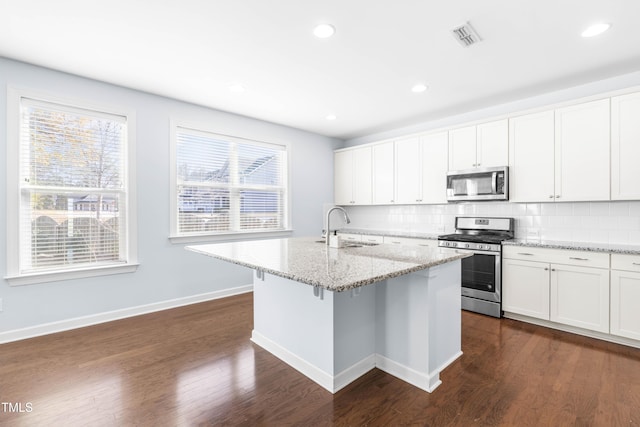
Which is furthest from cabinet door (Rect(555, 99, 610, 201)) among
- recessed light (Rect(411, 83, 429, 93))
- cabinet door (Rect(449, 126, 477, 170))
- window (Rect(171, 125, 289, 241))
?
window (Rect(171, 125, 289, 241))

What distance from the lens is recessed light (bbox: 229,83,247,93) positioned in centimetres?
328

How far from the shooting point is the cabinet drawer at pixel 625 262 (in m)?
2.61

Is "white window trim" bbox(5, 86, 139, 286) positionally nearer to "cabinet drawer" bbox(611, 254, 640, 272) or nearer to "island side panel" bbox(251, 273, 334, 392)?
"island side panel" bbox(251, 273, 334, 392)

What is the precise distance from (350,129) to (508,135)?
2.34 meters

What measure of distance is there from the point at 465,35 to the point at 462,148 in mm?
1890

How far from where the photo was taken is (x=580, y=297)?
114 inches

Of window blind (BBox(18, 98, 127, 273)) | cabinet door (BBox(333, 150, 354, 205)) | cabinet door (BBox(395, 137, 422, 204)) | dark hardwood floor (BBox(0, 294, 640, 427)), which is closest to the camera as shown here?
dark hardwood floor (BBox(0, 294, 640, 427))

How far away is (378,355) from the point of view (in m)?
2.29

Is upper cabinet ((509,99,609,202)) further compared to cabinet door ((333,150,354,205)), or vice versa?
cabinet door ((333,150,354,205))

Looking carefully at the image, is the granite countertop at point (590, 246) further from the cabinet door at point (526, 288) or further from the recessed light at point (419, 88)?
the recessed light at point (419, 88)

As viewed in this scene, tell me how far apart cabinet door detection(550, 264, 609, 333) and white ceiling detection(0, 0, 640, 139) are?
1.95 meters

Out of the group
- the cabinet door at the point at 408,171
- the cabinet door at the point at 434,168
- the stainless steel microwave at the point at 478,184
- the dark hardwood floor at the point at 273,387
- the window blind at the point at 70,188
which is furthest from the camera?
the cabinet door at the point at 408,171

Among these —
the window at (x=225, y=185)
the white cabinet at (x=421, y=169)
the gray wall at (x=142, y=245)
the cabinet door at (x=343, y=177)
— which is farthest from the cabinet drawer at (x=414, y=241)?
the gray wall at (x=142, y=245)

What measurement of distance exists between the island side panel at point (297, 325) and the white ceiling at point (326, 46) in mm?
1944
